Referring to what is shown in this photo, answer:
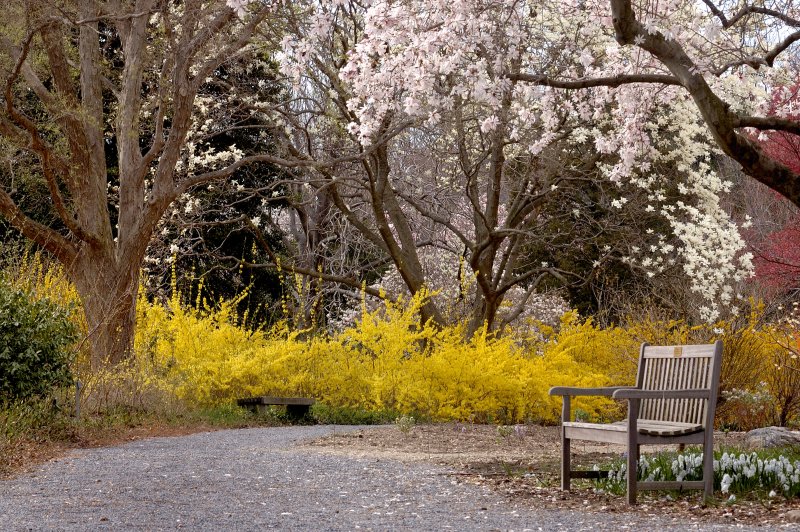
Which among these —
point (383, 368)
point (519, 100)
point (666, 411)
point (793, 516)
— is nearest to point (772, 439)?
point (666, 411)

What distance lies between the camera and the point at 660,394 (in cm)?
587

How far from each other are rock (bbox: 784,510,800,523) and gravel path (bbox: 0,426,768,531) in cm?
45

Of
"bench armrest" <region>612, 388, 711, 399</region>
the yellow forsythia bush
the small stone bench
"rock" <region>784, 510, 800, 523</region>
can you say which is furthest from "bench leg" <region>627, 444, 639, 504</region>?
the small stone bench

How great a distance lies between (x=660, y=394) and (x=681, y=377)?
610 millimetres

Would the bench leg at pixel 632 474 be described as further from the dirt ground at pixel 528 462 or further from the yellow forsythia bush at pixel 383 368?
the yellow forsythia bush at pixel 383 368

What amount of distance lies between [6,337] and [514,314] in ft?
30.6

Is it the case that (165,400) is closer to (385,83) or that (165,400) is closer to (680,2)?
(385,83)

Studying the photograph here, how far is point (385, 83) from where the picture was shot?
9.12 metres

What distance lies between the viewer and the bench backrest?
603cm

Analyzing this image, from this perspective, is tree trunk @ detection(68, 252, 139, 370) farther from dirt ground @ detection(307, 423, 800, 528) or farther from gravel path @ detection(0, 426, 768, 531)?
gravel path @ detection(0, 426, 768, 531)

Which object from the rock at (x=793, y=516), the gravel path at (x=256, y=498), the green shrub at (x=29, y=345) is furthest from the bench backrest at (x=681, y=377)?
the green shrub at (x=29, y=345)

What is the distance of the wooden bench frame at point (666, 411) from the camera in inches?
230

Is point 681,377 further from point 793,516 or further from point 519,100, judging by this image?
point 519,100

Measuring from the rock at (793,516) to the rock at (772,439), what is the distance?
3590mm
